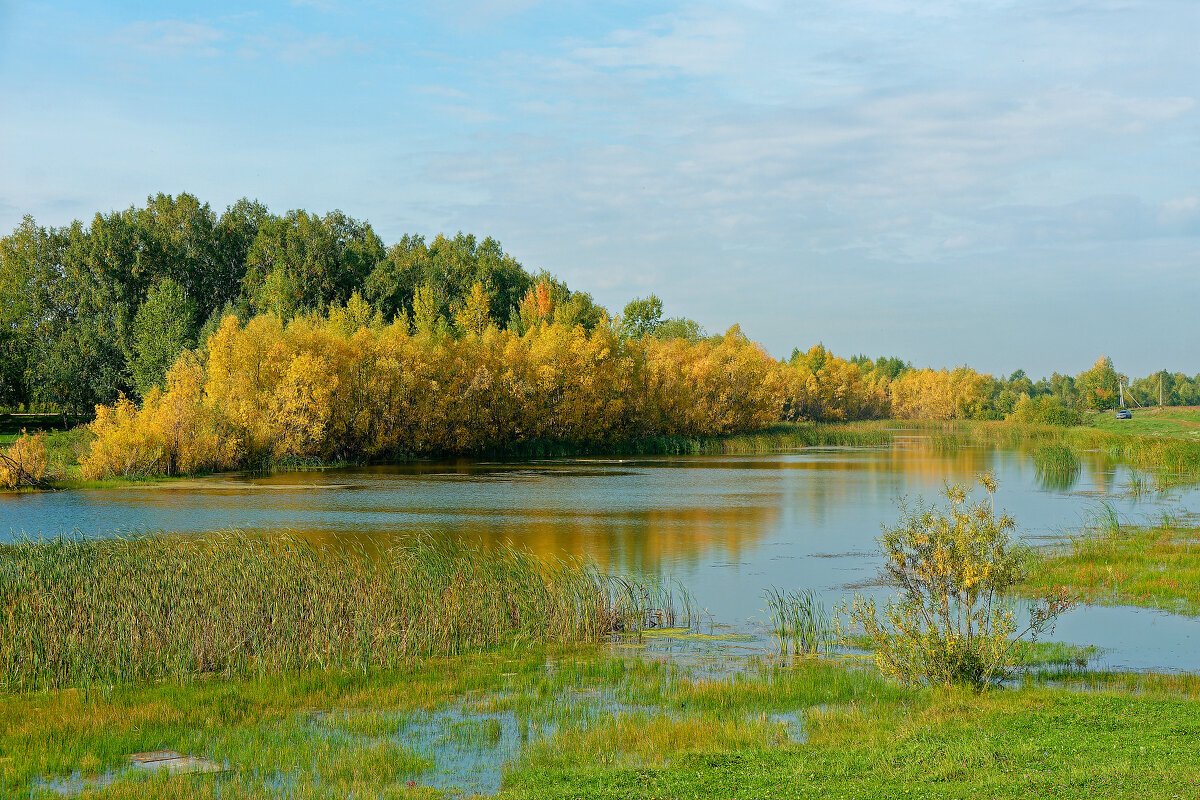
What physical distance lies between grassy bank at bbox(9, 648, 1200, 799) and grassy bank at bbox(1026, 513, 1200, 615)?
641 cm

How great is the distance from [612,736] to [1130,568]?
15767 mm

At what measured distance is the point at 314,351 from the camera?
58.1 m

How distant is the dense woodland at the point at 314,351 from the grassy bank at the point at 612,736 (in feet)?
123

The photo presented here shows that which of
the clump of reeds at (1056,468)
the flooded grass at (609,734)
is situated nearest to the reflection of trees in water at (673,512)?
the clump of reeds at (1056,468)

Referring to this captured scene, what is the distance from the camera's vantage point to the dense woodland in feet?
177

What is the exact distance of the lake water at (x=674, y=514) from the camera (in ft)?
67.9

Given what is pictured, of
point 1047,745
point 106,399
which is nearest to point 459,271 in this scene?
point 106,399

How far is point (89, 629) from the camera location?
13633 mm

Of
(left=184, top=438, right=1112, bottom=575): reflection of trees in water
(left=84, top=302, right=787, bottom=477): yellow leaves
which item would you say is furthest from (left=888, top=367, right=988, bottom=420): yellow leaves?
(left=184, top=438, right=1112, bottom=575): reflection of trees in water

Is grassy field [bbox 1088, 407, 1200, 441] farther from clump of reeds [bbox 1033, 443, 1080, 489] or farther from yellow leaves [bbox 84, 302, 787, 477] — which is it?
yellow leaves [bbox 84, 302, 787, 477]

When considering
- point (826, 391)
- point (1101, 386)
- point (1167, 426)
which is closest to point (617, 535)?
point (1167, 426)

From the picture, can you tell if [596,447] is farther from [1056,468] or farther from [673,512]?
[673,512]

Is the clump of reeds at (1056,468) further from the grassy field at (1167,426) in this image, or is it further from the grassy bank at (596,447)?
the grassy bank at (596,447)

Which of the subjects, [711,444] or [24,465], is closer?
[24,465]
